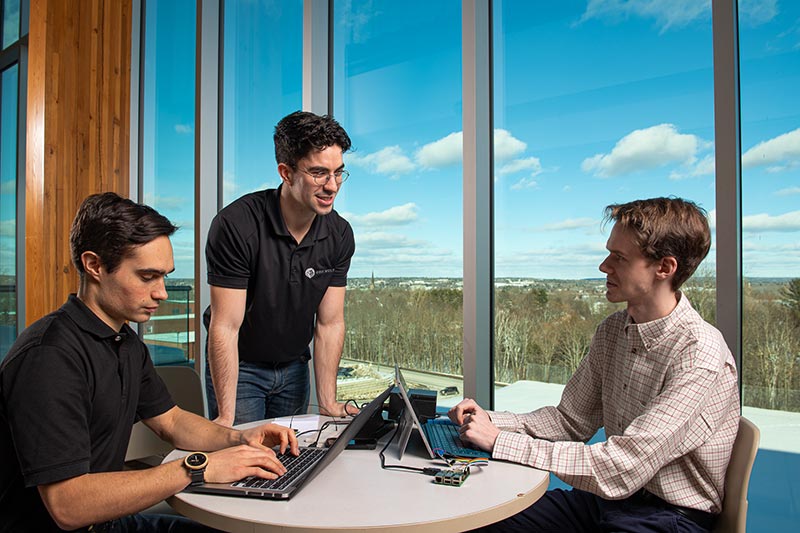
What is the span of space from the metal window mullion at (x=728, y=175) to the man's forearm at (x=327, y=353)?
1332 mm

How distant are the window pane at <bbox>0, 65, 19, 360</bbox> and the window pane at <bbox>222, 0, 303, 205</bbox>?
2512 millimetres

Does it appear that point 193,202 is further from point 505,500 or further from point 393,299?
point 505,500

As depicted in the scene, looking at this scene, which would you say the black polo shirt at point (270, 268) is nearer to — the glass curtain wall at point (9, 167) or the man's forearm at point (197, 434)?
the man's forearm at point (197, 434)

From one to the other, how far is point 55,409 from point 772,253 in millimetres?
1992

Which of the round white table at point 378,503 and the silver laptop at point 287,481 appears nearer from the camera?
the round white table at point 378,503

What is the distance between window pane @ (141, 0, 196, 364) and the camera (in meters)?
4.10

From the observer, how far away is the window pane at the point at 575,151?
2.11 metres

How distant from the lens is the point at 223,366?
2.07 metres

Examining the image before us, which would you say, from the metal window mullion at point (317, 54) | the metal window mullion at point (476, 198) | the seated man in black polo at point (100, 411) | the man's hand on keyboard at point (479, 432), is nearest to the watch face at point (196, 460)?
the seated man in black polo at point (100, 411)

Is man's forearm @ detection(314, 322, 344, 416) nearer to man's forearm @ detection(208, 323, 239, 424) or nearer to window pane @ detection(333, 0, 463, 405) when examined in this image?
man's forearm @ detection(208, 323, 239, 424)

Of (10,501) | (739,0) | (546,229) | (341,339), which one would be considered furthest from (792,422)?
(10,501)

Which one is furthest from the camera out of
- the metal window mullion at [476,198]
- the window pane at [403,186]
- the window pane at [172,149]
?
the window pane at [172,149]

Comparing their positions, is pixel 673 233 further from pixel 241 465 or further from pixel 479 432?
A: pixel 241 465

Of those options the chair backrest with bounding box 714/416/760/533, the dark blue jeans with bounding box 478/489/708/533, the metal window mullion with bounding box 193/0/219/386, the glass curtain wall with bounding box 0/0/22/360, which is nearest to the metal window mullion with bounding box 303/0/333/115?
the metal window mullion with bounding box 193/0/219/386
